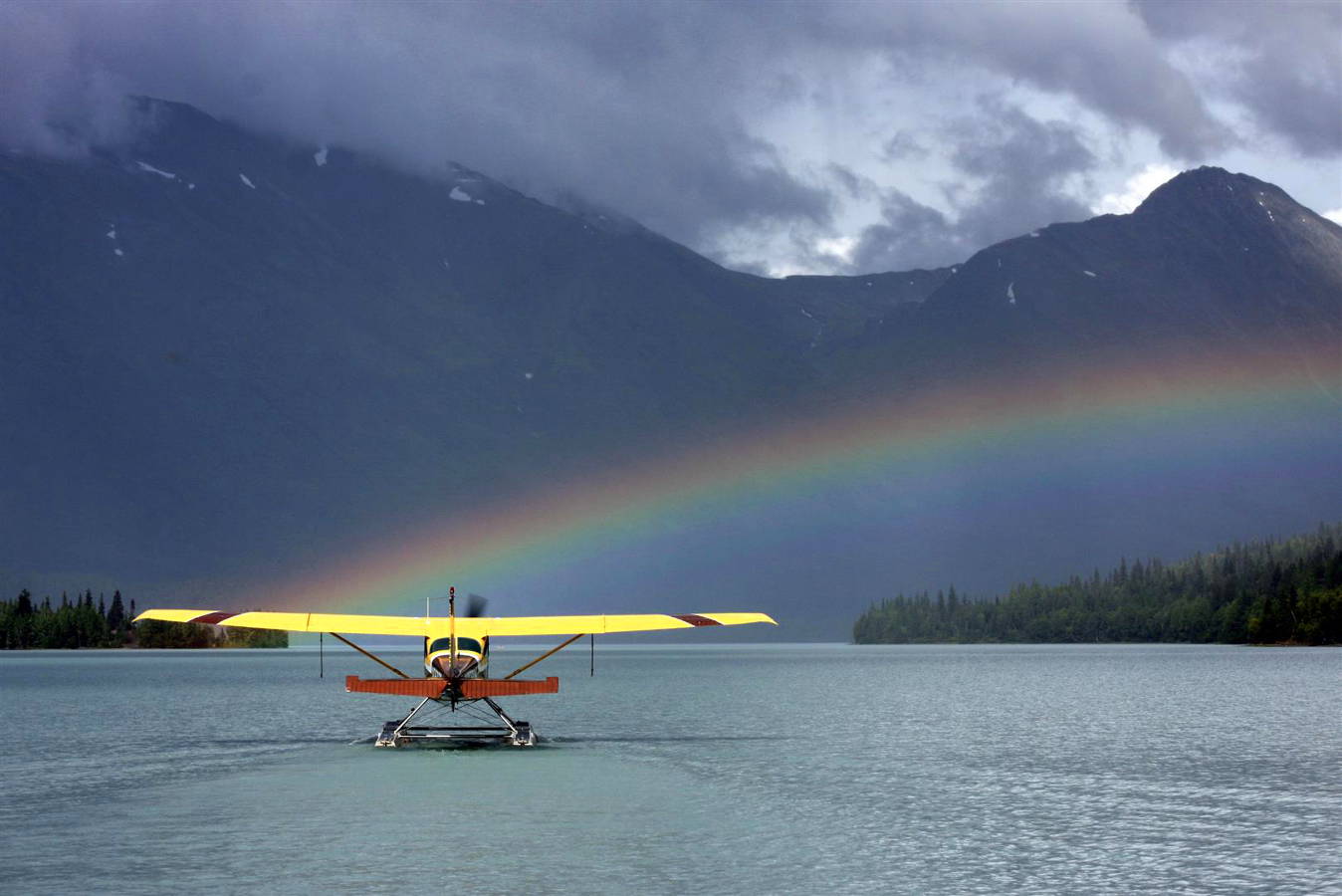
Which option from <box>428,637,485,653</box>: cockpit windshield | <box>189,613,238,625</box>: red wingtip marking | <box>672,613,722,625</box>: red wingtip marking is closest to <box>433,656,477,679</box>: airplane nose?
<box>428,637,485,653</box>: cockpit windshield

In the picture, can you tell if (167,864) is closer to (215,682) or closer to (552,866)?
(552,866)

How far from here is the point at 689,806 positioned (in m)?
45.1

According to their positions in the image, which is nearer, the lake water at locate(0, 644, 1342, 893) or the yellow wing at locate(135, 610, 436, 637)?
the lake water at locate(0, 644, 1342, 893)

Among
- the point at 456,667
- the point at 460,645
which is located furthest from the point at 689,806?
the point at 460,645

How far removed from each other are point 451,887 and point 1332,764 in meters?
39.8

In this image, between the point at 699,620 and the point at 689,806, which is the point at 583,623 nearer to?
the point at 699,620

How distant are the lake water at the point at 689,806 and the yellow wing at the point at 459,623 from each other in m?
4.86

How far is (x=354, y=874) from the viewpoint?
3381 centimetres

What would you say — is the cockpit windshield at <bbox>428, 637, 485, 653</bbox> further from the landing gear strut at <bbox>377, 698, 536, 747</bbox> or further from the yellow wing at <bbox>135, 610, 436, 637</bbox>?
the landing gear strut at <bbox>377, 698, 536, 747</bbox>

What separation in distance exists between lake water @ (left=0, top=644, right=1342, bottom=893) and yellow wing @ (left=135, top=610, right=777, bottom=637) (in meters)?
4.86

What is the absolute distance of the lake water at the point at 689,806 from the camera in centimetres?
3397

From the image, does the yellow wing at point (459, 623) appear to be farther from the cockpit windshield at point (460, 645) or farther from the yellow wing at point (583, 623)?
the cockpit windshield at point (460, 645)

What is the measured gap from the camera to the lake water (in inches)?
1337

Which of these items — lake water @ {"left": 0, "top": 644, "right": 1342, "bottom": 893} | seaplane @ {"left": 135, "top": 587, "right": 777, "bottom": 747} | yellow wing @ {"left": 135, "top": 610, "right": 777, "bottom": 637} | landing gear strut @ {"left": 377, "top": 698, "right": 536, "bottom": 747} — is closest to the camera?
lake water @ {"left": 0, "top": 644, "right": 1342, "bottom": 893}
